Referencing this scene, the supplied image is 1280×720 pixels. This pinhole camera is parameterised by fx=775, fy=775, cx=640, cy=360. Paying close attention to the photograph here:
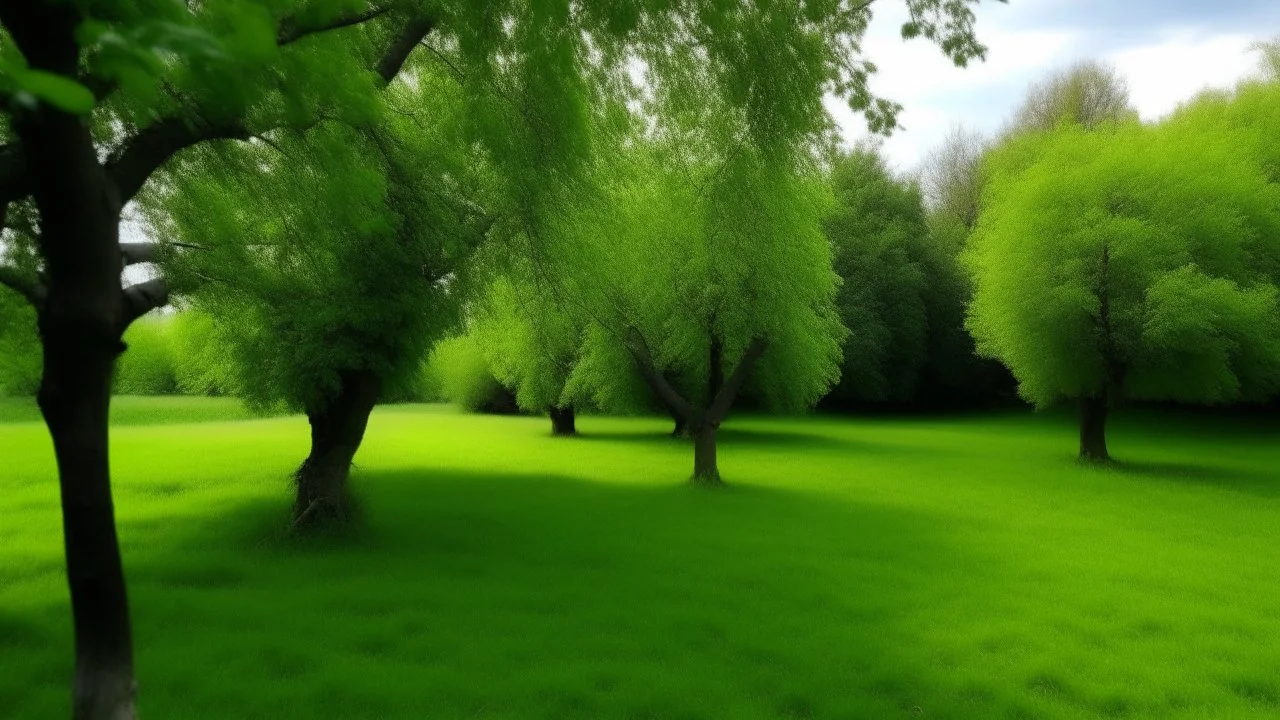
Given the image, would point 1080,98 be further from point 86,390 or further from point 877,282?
point 86,390

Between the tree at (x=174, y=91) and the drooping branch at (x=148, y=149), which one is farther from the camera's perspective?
the drooping branch at (x=148, y=149)

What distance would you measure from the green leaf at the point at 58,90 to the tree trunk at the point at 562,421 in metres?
27.0

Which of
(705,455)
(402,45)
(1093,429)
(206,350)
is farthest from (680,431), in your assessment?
(402,45)

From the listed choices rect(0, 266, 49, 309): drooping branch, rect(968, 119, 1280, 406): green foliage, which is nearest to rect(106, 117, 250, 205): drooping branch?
rect(0, 266, 49, 309): drooping branch

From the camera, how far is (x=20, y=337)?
26.3 ft

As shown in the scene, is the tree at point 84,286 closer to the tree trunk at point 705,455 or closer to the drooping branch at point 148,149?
the drooping branch at point 148,149

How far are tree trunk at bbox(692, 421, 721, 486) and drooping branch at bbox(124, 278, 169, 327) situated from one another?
40.9 ft

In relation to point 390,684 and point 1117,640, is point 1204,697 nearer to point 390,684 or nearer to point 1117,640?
point 1117,640

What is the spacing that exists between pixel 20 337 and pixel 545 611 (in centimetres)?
614

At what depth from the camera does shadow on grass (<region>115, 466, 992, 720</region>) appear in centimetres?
560

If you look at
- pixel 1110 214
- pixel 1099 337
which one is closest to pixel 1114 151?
pixel 1110 214

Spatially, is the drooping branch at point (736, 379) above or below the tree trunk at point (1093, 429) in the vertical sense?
above

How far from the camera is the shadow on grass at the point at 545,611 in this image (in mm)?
5598

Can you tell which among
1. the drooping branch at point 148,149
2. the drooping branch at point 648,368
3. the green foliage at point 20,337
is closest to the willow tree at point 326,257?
the drooping branch at point 148,149
